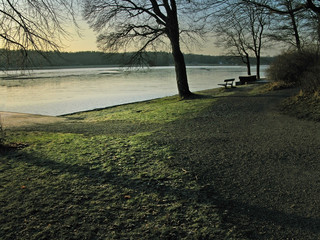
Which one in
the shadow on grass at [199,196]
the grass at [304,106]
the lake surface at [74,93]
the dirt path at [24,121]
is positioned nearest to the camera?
the shadow on grass at [199,196]

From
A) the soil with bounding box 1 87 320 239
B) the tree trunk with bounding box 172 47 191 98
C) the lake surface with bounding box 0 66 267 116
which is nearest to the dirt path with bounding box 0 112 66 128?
the lake surface with bounding box 0 66 267 116

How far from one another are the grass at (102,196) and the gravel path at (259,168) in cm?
35

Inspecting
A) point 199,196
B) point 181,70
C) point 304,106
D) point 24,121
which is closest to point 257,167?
point 199,196

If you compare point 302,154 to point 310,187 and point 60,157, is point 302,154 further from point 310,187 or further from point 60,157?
point 60,157

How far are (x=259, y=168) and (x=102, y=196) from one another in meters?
2.83

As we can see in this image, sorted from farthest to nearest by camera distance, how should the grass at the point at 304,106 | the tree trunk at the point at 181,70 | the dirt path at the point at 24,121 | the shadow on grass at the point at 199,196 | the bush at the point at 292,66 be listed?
the tree trunk at the point at 181,70, the bush at the point at 292,66, the dirt path at the point at 24,121, the grass at the point at 304,106, the shadow on grass at the point at 199,196

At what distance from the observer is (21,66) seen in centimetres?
678

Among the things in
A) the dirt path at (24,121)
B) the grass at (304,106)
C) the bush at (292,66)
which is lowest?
the dirt path at (24,121)

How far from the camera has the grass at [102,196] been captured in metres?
3.04

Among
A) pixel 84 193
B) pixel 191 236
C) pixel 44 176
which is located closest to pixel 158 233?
pixel 191 236

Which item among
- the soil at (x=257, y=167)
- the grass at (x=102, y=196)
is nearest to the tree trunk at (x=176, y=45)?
the soil at (x=257, y=167)

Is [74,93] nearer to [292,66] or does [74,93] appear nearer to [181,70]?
[181,70]

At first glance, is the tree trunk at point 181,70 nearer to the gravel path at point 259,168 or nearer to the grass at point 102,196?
the gravel path at point 259,168

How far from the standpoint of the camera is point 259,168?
15.7 feet
